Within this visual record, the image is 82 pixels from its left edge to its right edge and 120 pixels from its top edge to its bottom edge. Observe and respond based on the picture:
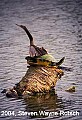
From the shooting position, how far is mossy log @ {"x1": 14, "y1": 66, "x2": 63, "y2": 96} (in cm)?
2522

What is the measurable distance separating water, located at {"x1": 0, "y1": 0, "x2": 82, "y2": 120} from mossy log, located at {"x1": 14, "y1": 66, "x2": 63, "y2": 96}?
0.53m

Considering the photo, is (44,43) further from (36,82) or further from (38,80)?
(36,82)

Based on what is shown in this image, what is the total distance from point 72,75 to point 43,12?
108 ft

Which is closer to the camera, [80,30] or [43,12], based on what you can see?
[80,30]

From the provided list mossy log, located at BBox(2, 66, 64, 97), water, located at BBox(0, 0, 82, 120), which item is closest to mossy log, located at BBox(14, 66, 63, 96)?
mossy log, located at BBox(2, 66, 64, 97)

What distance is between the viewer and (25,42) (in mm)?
42406

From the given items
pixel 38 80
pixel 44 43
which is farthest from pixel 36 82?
pixel 44 43

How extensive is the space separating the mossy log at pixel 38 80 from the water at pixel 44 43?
1.73 feet

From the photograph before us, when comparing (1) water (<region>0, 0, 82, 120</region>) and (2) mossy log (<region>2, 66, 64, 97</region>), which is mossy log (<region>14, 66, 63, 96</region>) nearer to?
(2) mossy log (<region>2, 66, 64, 97</region>)

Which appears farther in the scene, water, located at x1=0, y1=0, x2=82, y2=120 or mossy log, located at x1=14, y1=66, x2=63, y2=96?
mossy log, located at x1=14, y1=66, x2=63, y2=96

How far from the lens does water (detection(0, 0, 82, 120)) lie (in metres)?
24.2

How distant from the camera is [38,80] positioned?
84.0 feet

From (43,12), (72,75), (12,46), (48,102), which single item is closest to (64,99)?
(48,102)

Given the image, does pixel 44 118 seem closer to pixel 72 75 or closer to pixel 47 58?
pixel 47 58
